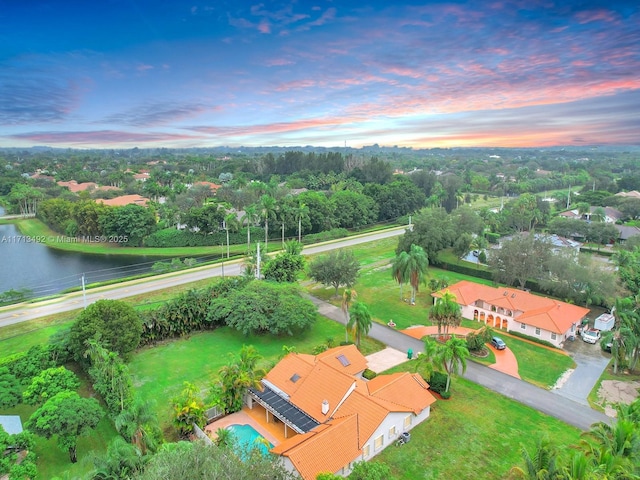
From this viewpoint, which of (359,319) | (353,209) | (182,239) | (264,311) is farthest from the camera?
(353,209)

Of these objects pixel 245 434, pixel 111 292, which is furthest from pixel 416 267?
pixel 111 292

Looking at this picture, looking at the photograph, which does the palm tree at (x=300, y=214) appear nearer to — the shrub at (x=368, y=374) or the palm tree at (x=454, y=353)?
the shrub at (x=368, y=374)

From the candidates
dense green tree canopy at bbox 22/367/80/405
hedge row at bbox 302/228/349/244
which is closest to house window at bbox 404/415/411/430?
dense green tree canopy at bbox 22/367/80/405

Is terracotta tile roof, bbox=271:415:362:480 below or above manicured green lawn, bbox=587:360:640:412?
above

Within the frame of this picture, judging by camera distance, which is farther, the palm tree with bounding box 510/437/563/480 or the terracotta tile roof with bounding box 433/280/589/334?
the terracotta tile roof with bounding box 433/280/589/334

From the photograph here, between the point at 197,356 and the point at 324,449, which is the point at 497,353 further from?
the point at 197,356

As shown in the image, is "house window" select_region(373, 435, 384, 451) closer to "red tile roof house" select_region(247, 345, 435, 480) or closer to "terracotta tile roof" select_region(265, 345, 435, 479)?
"red tile roof house" select_region(247, 345, 435, 480)

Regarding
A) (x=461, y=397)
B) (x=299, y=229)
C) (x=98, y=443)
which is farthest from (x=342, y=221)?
(x=98, y=443)

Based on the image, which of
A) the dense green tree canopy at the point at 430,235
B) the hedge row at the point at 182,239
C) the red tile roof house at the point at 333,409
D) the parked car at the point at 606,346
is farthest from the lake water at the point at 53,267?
the parked car at the point at 606,346

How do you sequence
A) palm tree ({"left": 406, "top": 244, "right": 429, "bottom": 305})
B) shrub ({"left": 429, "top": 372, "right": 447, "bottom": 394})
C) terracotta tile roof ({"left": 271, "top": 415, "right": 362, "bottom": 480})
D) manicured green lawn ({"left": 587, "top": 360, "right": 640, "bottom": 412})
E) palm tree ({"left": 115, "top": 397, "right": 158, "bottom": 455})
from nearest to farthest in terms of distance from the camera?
terracotta tile roof ({"left": 271, "top": 415, "right": 362, "bottom": 480}), palm tree ({"left": 115, "top": 397, "right": 158, "bottom": 455}), manicured green lawn ({"left": 587, "top": 360, "right": 640, "bottom": 412}), shrub ({"left": 429, "top": 372, "right": 447, "bottom": 394}), palm tree ({"left": 406, "top": 244, "right": 429, "bottom": 305})
